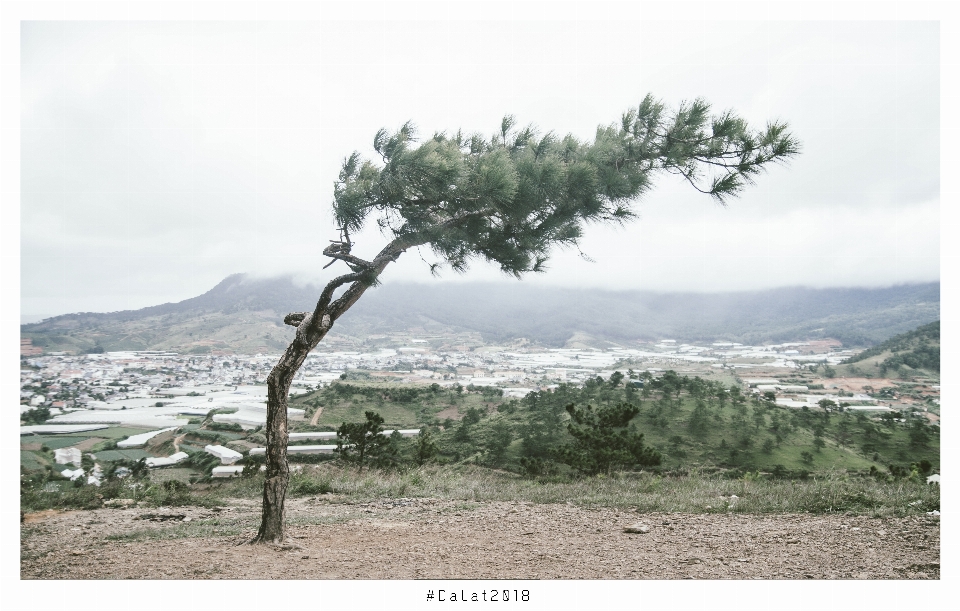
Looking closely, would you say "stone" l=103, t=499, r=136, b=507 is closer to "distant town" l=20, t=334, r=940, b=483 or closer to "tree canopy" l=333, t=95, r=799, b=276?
"distant town" l=20, t=334, r=940, b=483

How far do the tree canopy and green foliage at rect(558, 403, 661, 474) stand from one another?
4744 mm

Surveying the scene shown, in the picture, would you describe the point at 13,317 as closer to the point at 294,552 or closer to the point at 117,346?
the point at 294,552

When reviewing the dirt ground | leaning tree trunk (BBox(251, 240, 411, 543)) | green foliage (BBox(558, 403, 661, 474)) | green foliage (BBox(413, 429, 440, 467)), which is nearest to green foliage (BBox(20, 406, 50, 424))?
the dirt ground

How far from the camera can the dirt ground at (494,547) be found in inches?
119

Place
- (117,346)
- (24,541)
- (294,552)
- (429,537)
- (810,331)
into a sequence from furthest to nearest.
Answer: (810,331) → (117,346) → (24,541) → (429,537) → (294,552)

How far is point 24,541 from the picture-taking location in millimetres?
3879

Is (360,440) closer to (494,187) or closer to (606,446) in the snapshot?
(606,446)

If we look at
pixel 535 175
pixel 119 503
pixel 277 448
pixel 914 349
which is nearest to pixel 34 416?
pixel 119 503

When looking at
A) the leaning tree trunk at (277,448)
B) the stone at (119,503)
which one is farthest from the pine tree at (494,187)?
the stone at (119,503)

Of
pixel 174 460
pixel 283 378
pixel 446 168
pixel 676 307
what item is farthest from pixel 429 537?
pixel 676 307

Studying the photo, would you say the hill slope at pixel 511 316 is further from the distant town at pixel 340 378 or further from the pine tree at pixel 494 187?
the pine tree at pixel 494 187

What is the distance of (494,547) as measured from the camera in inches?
134

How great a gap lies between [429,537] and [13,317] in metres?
3.91

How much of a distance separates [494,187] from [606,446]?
6080 millimetres
